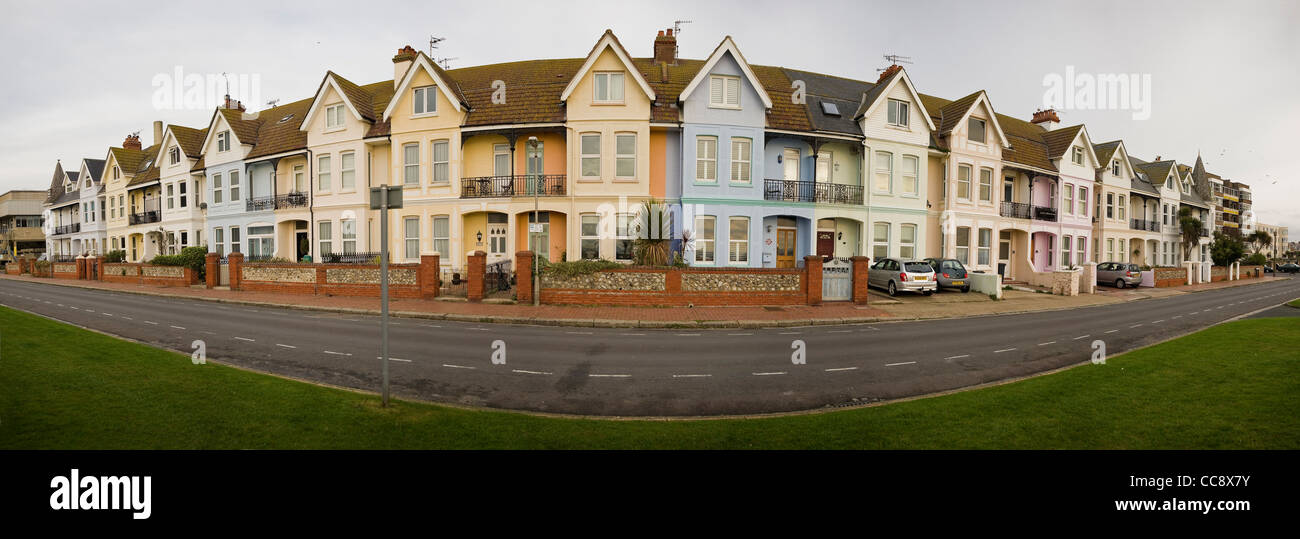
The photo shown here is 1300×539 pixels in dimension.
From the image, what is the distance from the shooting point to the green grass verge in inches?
183

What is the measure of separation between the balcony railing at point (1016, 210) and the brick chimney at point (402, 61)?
3620cm

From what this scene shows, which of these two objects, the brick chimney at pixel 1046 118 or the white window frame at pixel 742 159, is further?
the brick chimney at pixel 1046 118

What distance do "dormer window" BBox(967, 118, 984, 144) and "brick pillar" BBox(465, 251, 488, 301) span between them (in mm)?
27622

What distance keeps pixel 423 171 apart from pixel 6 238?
82.2 meters

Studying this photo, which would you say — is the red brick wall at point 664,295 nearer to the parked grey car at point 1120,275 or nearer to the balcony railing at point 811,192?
the balcony railing at point 811,192

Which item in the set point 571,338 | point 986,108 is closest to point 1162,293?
point 986,108

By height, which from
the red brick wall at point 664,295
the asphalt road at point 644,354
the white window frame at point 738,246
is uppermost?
the white window frame at point 738,246

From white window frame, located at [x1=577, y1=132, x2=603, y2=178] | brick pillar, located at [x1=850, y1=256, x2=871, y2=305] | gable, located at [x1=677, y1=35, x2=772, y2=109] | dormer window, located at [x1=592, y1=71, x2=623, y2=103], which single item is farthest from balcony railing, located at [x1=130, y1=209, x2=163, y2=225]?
brick pillar, located at [x1=850, y1=256, x2=871, y2=305]

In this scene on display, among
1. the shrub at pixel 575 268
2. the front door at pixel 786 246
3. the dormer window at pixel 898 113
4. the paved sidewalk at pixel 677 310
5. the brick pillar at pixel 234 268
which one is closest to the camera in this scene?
the paved sidewalk at pixel 677 310

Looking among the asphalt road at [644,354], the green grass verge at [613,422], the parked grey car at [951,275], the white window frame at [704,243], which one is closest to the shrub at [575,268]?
the asphalt road at [644,354]

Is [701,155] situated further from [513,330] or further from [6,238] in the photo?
[6,238]

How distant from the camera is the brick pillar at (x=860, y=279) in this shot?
19422 mm

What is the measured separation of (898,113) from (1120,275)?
17.0 m

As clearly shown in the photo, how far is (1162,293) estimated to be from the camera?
88.5ft
